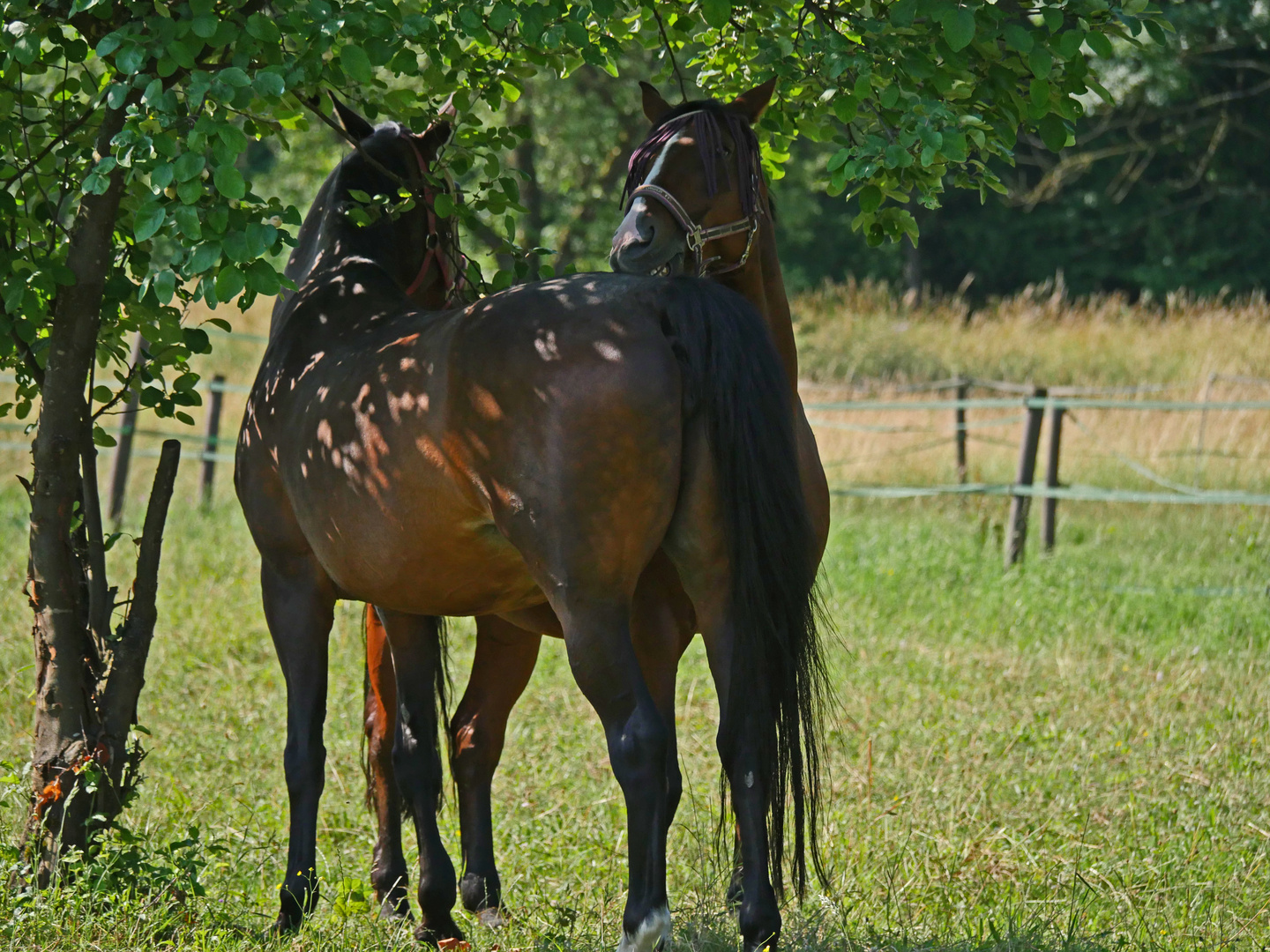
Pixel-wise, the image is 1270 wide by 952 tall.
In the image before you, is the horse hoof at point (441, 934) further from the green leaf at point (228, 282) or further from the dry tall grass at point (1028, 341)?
the dry tall grass at point (1028, 341)

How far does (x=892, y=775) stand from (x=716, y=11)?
9.62 ft

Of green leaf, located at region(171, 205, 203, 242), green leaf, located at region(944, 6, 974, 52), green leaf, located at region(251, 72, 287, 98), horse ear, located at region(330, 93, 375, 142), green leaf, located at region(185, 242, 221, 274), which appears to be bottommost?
green leaf, located at region(185, 242, 221, 274)

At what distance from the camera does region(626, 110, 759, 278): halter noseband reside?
10.3ft

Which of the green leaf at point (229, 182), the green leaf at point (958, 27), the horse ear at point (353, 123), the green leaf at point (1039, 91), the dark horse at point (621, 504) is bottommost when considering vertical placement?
the dark horse at point (621, 504)

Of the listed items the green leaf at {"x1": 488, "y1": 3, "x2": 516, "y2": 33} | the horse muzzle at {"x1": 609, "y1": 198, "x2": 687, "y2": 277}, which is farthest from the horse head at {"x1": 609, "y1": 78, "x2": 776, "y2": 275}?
the green leaf at {"x1": 488, "y1": 3, "x2": 516, "y2": 33}

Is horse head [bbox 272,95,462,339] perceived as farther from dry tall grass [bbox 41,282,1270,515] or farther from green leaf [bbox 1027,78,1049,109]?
dry tall grass [bbox 41,282,1270,515]

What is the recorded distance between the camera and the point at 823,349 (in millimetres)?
18891

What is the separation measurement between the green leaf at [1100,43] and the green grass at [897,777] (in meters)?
2.02

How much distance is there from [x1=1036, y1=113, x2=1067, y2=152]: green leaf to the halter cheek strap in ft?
2.43

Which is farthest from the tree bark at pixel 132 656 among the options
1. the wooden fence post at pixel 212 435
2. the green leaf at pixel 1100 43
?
the wooden fence post at pixel 212 435

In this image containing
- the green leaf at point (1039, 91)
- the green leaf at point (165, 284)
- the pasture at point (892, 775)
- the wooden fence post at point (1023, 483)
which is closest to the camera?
the green leaf at point (165, 284)

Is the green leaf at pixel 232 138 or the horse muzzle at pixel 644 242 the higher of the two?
the green leaf at pixel 232 138

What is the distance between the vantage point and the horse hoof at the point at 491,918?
3.53 meters

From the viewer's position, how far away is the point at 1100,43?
264 centimetres
